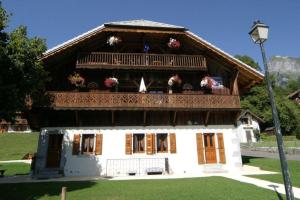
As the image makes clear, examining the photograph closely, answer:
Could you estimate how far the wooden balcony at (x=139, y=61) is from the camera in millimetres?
18344

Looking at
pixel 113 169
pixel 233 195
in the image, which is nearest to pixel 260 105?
pixel 113 169

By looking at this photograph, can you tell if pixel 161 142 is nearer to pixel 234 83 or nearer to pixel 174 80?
pixel 174 80

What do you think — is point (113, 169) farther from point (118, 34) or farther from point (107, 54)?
point (118, 34)

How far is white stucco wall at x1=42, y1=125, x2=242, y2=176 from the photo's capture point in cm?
1720

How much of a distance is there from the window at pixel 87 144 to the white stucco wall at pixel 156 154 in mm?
317

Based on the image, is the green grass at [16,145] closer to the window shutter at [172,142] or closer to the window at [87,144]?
the window at [87,144]

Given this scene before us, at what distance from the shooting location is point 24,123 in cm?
5038

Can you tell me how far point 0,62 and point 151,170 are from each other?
34.3 feet

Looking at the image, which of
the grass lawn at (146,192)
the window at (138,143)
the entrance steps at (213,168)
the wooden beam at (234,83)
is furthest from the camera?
the wooden beam at (234,83)

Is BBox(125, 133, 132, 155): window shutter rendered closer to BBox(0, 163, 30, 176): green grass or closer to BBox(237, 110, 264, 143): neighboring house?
BBox(0, 163, 30, 176): green grass

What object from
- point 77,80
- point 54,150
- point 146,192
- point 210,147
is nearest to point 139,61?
point 77,80

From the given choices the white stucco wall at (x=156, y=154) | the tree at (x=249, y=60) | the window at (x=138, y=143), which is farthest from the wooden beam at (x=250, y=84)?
the tree at (x=249, y=60)

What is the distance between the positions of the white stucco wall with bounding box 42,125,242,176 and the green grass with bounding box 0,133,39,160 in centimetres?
1699

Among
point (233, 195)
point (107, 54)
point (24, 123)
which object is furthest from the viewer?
point (24, 123)
